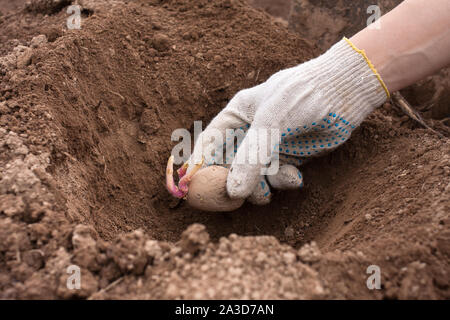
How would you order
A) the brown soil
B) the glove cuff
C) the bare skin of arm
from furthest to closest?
the glove cuff < the bare skin of arm < the brown soil

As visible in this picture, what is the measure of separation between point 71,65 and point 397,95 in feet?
7.35

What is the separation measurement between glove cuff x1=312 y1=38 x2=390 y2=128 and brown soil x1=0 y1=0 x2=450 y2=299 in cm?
45

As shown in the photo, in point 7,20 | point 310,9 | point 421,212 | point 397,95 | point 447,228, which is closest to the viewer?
point 447,228

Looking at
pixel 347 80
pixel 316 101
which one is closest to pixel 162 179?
pixel 316 101

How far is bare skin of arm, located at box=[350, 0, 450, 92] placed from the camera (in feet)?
6.61

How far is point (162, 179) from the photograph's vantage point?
2.63 m

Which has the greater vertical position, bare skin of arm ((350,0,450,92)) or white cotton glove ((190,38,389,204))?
bare skin of arm ((350,0,450,92))

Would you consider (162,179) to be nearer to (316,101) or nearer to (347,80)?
(316,101)

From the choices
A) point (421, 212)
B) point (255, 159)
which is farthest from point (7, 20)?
point (421, 212)

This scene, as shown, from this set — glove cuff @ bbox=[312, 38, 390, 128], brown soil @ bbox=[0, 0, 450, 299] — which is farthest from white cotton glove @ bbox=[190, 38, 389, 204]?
brown soil @ bbox=[0, 0, 450, 299]

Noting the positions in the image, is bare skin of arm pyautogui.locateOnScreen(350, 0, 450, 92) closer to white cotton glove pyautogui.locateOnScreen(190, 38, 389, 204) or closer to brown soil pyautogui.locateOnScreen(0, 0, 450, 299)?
white cotton glove pyautogui.locateOnScreen(190, 38, 389, 204)

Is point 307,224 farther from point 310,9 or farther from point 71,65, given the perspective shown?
point 310,9

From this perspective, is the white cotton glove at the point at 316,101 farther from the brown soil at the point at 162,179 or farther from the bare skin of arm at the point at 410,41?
the brown soil at the point at 162,179

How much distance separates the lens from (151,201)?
2502 millimetres
